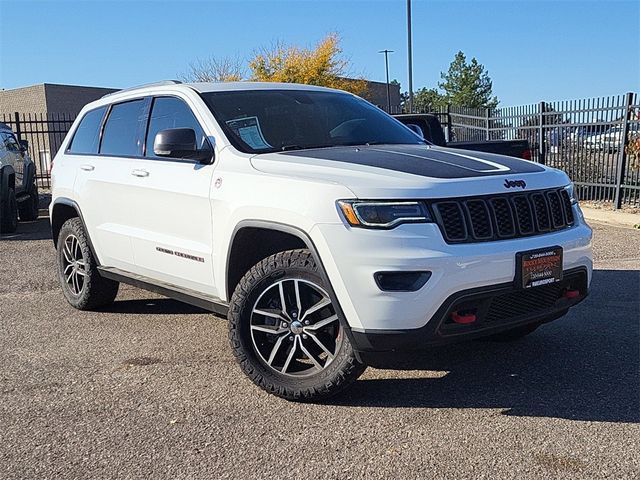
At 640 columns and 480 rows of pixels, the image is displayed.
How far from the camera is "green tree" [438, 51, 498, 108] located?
55812 mm

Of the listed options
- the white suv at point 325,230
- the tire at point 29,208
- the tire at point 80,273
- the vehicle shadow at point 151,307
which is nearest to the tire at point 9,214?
the tire at point 29,208

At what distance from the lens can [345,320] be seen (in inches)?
144

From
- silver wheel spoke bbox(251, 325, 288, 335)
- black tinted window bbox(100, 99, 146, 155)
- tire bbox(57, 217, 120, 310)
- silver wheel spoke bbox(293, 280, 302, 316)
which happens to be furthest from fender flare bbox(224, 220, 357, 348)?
tire bbox(57, 217, 120, 310)

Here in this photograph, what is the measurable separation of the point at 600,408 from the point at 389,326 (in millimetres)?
1294

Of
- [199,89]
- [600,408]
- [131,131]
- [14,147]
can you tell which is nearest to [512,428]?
[600,408]

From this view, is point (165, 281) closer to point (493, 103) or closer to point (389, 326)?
point (389, 326)

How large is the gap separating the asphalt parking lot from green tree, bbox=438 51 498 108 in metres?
52.1

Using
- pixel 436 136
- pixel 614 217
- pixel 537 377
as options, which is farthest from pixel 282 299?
pixel 614 217

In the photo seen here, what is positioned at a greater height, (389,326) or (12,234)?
(389,326)

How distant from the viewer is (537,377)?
14.3ft

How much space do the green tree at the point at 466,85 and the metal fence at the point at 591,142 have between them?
41013mm

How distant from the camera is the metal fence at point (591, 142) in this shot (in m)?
12.3

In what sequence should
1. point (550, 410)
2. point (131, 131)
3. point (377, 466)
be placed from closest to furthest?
point (377, 466), point (550, 410), point (131, 131)

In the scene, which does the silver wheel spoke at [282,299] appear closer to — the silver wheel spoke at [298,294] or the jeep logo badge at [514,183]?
the silver wheel spoke at [298,294]
